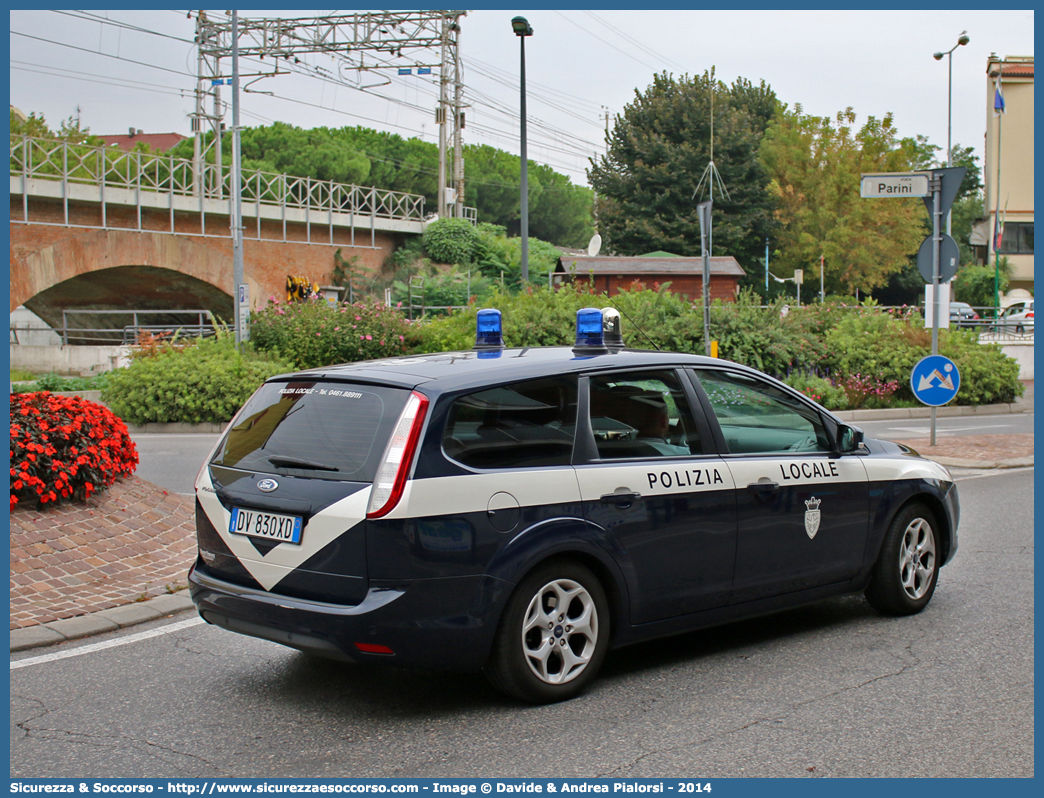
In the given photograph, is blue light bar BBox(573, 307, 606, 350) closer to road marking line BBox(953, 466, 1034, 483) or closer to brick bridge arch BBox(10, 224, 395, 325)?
road marking line BBox(953, 466, 1034, 483)

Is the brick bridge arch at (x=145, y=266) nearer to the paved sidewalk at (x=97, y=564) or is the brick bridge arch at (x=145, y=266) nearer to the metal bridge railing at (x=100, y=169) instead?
the metal bridge railing at (x=100, y=169)

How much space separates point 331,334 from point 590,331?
56.8ft

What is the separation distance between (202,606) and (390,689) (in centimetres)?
94

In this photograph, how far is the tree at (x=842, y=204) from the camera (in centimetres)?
4672

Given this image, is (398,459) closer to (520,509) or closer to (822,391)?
(520,509)

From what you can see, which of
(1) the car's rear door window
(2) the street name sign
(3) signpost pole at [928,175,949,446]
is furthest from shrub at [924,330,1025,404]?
(1) the car's rear door window

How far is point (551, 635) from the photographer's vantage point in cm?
448

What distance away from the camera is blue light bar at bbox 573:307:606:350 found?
529 cm

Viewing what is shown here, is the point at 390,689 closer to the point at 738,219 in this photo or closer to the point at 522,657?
the point at 522,657

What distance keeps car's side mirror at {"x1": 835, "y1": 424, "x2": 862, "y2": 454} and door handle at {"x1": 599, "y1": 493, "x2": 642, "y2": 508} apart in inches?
63.6

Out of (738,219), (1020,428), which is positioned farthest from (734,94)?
(1020,428)

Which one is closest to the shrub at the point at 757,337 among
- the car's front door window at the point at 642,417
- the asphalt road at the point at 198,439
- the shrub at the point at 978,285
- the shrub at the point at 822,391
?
the shrub at the point at 822,391

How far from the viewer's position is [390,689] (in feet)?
15.7

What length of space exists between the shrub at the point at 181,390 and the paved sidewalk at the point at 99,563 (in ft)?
31.7
